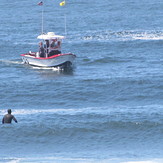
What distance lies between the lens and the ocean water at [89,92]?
29578mm

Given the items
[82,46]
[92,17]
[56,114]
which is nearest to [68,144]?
[56,114]

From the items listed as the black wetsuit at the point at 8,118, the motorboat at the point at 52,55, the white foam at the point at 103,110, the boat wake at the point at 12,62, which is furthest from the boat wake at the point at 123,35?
the black wetsuit at the point at 8,118

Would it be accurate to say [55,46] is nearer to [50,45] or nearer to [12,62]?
[50,45]

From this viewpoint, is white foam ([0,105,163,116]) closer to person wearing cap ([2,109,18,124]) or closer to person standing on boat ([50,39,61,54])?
person wearing cap ([2,109,18,124])

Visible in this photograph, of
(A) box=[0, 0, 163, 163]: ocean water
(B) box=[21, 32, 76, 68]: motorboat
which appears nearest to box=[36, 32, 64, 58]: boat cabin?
(B) box=[21, 32, 76, 68]: motorboat

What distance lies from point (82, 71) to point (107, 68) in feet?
6.47

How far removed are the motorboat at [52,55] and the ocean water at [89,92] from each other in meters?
0.77

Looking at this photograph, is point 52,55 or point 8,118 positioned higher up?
point 52,55

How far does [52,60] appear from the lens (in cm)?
5300

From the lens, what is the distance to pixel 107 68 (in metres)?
52.3

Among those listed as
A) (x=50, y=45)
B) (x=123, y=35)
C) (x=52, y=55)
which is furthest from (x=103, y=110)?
(x=123, y=35)

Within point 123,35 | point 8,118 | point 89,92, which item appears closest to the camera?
point 8,118

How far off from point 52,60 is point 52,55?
0.46 metres

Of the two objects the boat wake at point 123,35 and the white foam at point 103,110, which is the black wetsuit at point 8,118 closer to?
the white foam at point 103,110
